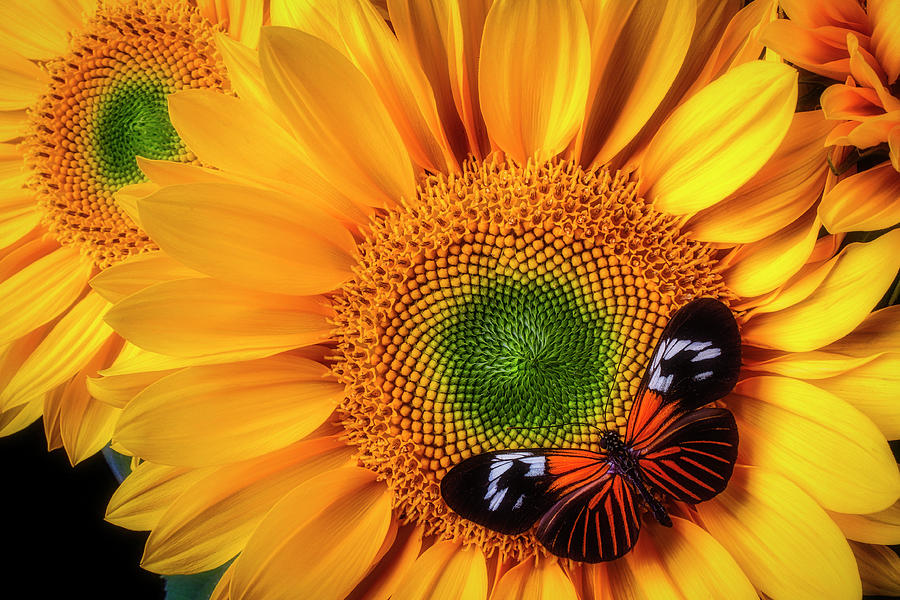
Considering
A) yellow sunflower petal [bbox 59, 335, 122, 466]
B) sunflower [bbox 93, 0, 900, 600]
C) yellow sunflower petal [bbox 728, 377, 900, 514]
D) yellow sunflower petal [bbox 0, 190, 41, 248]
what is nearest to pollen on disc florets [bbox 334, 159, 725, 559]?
sunflower [bbox 93, 0, 900, 600]

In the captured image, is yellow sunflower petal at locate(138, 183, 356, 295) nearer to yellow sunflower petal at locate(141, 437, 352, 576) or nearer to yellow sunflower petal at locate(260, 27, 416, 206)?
yellow sunflower petal at locate(260, 27, 416, 206)

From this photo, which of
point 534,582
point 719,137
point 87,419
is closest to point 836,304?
point 719,137

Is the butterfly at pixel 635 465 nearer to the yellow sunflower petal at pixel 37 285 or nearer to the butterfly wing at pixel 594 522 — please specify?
the butterfly wing at pixel 594 522

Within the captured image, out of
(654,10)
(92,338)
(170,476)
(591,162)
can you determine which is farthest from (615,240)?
(92,338)

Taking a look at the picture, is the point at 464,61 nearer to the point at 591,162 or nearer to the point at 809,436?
the point at 591,162

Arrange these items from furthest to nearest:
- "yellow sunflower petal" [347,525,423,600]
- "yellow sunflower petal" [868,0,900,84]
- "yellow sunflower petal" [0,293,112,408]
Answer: "yellow sunflower petal" [0,293,112,408] → "yellow sunflower petal" [347,525,423,600] → "yellow sunflower petal" [868,0,900,84]

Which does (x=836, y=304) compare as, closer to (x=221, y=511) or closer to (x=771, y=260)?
(x=771, y=260)
